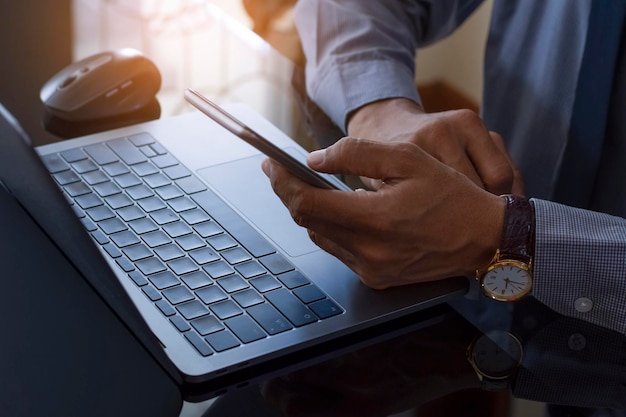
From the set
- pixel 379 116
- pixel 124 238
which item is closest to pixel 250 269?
pixel 124 238

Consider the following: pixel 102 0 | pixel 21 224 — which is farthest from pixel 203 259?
pixel 102 0

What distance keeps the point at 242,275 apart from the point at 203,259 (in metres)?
0.05

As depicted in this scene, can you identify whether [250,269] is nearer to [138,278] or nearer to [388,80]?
[138,278]

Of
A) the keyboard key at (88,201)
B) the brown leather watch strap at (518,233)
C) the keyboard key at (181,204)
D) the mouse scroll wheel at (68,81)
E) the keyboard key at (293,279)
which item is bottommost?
the keyboard key at (88,201)

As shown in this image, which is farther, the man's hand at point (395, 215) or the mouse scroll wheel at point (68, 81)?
the mouse scroll wheel at point (68, 81)

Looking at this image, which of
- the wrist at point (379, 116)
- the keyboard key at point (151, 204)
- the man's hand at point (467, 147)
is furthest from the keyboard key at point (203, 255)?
the wrist at point (379, 116)

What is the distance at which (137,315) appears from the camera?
0.66 meters

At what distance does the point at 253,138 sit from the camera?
0.71m

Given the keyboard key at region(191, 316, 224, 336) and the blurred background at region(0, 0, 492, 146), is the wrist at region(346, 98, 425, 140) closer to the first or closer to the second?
the blurred background at region(0, 0, 492, 146)

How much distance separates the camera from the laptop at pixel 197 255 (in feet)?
2.29

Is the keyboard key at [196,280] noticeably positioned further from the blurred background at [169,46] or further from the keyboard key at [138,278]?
the blurred background at [169,46]

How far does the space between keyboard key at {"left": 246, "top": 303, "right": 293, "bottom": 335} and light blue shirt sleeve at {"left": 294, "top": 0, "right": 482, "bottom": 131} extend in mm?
441

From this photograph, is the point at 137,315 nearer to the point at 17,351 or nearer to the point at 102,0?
the point at 17,351

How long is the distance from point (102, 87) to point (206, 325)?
0.49 m
